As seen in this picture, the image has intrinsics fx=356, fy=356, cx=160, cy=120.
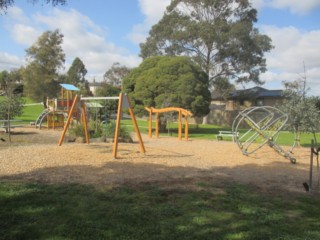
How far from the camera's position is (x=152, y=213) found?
514 cm

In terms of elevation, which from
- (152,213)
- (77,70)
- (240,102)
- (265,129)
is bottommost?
(152,213)

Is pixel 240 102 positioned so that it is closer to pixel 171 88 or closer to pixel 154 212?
pixel 171 88

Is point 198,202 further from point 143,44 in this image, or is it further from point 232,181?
point 143,44

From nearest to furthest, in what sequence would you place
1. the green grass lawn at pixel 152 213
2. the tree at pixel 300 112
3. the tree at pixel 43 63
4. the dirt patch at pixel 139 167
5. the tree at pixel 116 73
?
the green grass lawn at pixel 152 213 → the dirt patch at pixel 139 167 → the tree at pixel 300 112 → the tree at pixel 43 63 → the tree at pixel 116 73

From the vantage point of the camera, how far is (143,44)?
133 feet

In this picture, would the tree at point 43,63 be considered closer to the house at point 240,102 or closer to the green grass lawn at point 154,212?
the house at point 240,102

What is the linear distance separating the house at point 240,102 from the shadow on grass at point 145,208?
34.5 m

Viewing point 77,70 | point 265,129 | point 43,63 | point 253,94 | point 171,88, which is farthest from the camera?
point 77,70

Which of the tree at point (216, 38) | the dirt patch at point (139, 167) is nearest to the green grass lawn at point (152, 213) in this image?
the dirt patch at point (139, 167)

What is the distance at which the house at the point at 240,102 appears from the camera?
1644 inches

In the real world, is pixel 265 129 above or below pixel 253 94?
below

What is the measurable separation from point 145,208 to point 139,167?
341 cm

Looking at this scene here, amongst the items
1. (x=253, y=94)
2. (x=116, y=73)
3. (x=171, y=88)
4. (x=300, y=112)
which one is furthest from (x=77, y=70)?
(x=300, y=112)

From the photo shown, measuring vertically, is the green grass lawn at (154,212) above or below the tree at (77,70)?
below
